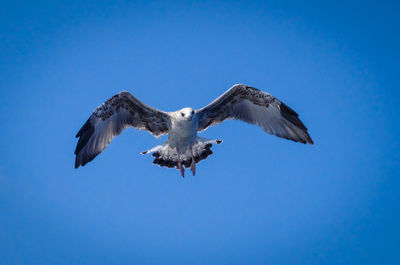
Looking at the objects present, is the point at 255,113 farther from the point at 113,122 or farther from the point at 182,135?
the point at 113,122

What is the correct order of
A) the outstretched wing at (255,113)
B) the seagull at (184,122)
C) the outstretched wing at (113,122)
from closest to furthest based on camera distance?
1. the outstretched wing at (113,122)
2. the seagull at (184,122)
3. the outstretched wing at (255,113)

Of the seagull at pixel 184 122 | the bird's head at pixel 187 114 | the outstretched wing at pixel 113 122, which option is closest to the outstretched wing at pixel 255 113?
the seagull at pixel 184 122

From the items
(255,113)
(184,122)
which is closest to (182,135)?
(184,122)

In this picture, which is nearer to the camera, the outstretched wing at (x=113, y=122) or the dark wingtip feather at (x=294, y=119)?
the outstretched wing at (x=113, y=122)

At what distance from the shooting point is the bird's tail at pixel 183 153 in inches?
377

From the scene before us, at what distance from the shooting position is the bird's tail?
959 centimetres

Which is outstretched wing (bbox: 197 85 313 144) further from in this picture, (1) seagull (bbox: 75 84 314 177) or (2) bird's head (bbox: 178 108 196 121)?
(2) bird's head (bbox: 178 108 196 121)

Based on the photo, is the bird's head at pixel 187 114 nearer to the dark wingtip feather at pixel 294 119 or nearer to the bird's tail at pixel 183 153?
the bird's tail at pixel 183 153

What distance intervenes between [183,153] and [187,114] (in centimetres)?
132

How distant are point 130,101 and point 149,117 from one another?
630 millimetres

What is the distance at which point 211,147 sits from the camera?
966 centimetres

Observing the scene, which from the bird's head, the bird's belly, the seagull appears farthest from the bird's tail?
the bird's head

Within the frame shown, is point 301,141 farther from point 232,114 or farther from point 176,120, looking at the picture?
point 176,120

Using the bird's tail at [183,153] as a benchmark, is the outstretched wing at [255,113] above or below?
above
